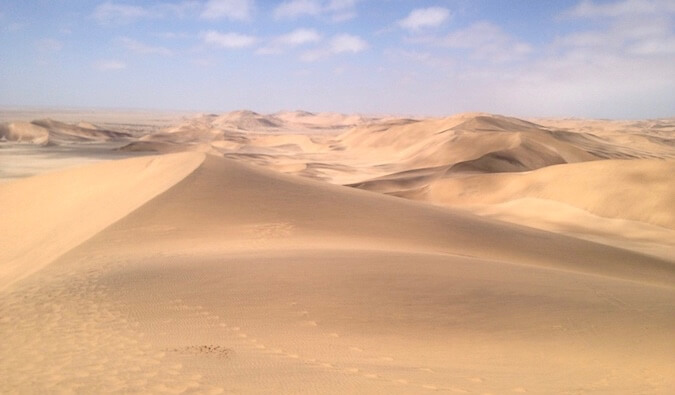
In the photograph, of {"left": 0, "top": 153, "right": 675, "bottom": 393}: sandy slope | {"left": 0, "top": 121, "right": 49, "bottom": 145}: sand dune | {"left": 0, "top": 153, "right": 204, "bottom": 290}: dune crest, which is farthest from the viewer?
{"left": 0, "top": 121, "right": 49, "bottom": 145}: sand dune

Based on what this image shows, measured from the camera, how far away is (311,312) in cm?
652

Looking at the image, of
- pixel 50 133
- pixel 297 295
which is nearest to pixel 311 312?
pixel 297 295

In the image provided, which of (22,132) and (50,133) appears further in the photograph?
(50,133)

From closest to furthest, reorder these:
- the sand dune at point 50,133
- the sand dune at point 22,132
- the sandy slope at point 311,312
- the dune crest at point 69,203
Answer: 1. the sandy slope at point 311,312
2. the dune crest at point 69,203
3. the sand dune at point 22,132
4. the sand dune at point 50,133

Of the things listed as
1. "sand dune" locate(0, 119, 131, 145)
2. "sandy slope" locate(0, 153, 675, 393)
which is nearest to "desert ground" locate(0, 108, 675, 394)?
"sandy slope" locate(0, 153, 675, 393)

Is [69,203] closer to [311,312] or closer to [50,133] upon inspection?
[311,312]

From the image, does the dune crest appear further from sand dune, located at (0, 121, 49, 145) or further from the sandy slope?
sand dune, located at (0, 121, 49, 145)

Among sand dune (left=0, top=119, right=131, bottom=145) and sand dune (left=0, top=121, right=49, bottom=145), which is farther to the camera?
sand dune (left=0, top=119, right=131, bottom=145)

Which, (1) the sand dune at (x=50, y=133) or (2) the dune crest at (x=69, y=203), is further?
(1) the sand dune at (x=50, y=133)

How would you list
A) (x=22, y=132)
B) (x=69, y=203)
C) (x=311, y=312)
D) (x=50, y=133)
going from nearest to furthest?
(x=311, y=312)
(x=69, y=203)
(x=22, y=132)
(x=50, y=133)

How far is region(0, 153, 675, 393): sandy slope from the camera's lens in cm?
469

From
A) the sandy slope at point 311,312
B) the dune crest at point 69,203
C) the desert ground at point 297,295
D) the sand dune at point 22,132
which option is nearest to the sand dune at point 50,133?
the sand dune at point 22,132

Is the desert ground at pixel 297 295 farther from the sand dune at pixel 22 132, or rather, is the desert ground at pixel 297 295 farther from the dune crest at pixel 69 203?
the sand dune at pixel 22 132

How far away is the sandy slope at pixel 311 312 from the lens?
185 inches
